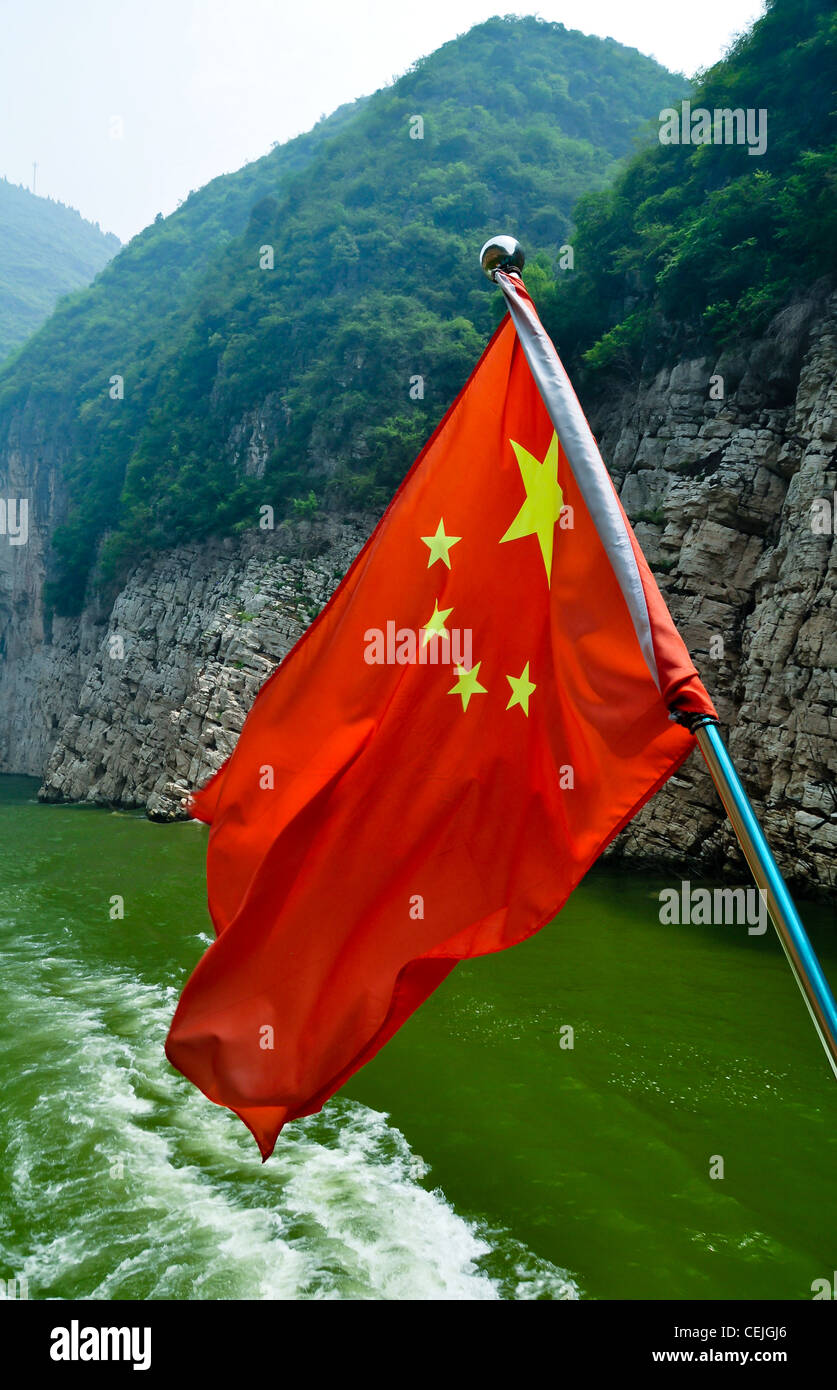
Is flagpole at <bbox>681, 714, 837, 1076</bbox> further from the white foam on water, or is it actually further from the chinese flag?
the white foam on water

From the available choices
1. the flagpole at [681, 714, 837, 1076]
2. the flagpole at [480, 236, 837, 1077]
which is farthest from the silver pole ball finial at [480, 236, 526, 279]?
the flagpole at [681, 714, 837, 1076]

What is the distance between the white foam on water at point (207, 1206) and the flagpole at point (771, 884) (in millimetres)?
2884

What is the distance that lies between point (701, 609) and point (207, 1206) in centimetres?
1367

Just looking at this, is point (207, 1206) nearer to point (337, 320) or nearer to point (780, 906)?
point (780, 906)

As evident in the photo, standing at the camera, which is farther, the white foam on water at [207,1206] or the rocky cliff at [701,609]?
the rocky cliff at [701,609]

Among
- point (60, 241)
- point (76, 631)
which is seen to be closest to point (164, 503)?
point (76, 631)

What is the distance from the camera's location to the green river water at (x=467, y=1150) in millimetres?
4379

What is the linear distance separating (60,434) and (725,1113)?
5470cm

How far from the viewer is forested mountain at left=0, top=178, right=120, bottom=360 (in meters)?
91.1

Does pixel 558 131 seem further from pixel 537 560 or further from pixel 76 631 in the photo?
pixel 537 560

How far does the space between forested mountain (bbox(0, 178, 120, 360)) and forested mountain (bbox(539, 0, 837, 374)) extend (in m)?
70.8

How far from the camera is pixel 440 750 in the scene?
3.64 metres

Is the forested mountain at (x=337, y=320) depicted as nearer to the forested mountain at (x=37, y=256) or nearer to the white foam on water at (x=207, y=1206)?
the white foam on water at (x=207, y=1206)

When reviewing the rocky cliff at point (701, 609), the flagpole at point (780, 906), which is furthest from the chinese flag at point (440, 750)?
the rocky cliff at point (701, 609)
